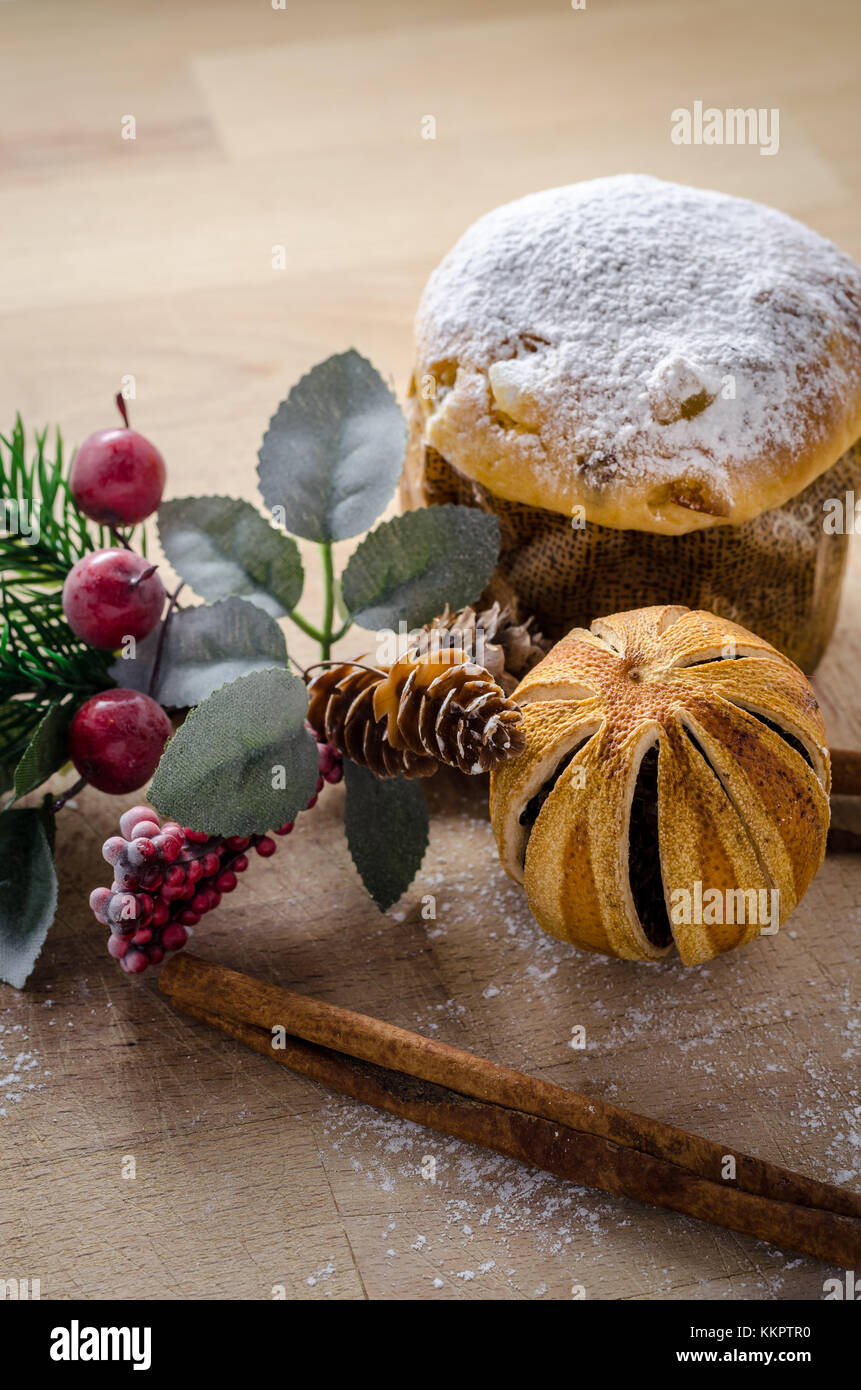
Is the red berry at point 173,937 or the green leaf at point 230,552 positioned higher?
the green leaf at point 230,552

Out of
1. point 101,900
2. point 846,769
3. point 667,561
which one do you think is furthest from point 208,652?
point 846,769

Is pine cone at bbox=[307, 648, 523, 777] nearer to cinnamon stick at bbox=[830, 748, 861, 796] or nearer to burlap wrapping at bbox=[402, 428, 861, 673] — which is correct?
burlap wrapping at bbox=[402, 428, 861, 673]

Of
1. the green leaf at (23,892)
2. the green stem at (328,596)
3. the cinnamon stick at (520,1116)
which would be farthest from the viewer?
the green stem at (328,596)

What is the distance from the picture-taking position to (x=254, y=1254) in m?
0.71

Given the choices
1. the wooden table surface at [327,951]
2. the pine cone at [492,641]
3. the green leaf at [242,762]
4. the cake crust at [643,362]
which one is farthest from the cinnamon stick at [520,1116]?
the cake crust at [643,362]

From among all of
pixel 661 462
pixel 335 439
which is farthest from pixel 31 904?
pixel 661 462

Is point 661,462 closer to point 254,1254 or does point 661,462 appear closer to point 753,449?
point 753,449

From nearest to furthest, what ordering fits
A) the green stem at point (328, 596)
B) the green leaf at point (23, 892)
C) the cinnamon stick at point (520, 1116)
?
1. the cinnamon stick at point (520, 1116)
2. the green leaf at point (23, 892)
3. the green stem at point (328, 596)

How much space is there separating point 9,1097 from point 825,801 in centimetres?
49

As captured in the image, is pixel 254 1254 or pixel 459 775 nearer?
pixel 254 1254

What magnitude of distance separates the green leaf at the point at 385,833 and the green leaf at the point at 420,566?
104mm

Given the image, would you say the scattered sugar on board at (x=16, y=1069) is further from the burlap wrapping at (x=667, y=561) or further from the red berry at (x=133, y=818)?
the burlap wrapping at (x=667, y=561)

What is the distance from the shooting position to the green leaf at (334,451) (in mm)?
873

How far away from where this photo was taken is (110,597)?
83cm
